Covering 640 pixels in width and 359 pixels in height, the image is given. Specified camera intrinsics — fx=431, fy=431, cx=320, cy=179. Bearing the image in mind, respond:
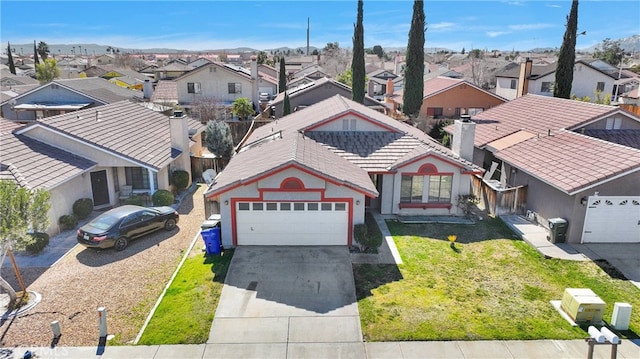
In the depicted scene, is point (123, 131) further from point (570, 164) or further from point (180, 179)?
point (570, 164)

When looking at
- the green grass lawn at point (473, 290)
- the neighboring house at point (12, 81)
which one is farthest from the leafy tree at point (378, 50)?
the green grass lawn at point (473, 290)

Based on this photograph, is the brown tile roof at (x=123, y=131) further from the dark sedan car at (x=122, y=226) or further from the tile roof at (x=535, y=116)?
the tile roof at (x=535, y=116)

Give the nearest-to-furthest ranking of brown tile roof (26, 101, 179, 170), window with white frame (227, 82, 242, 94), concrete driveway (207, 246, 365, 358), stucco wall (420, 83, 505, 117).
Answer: concrete driveway (207, 246, 365, 358) < brown tile roof (26, 101, 179, 170) < stucco wall (420, 83, 505, 117) < window with white frame (227, 82, 242, 94)

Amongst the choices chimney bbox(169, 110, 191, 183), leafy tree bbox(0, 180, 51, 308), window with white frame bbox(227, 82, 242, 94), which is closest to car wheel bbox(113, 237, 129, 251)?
leafy tree bbox(0, 180, 51, 308)

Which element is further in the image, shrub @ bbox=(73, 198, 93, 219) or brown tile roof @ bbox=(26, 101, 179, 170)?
brown tile roof @ bbox=(26, 101, 179, 170)

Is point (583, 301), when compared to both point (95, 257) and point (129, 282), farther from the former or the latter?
point (95, 257)

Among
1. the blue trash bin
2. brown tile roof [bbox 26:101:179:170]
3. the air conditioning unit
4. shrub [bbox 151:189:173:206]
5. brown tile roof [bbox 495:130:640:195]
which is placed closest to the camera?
the blue trash bin

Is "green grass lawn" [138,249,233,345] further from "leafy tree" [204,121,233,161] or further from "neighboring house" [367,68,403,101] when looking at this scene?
"neighboring house" [367,68,403,101]
